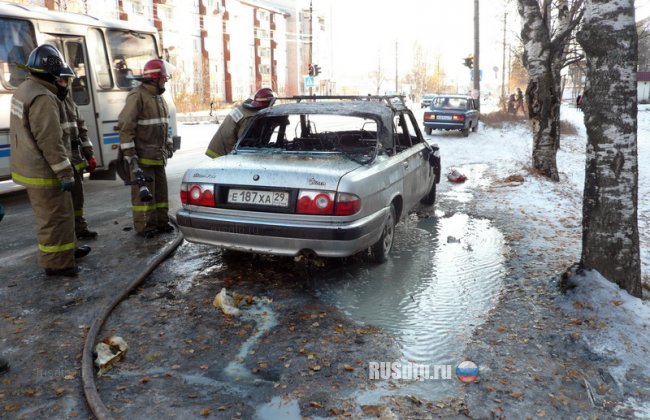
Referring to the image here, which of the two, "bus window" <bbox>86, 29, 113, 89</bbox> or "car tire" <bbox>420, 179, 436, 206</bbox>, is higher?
"bus window" <bbox>86, 29, 113, 89</bbox>

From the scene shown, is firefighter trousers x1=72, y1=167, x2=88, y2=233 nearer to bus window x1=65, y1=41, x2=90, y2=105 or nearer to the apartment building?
bus window x1=65, y1=41, x2=90, y2=105

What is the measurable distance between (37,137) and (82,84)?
4941mm

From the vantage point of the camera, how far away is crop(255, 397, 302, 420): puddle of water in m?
2.80

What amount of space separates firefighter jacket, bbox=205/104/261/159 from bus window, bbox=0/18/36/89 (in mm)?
3857

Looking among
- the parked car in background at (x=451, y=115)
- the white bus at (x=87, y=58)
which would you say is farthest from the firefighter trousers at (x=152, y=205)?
the parked car in background at (x=451, y=115)

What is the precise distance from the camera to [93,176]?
8.99 m

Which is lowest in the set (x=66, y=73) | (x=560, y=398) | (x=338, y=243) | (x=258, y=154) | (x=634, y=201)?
(x=560, y=398)

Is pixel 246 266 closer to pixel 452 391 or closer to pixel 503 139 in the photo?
pixel 452 391

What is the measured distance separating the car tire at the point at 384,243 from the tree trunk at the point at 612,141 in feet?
5.54

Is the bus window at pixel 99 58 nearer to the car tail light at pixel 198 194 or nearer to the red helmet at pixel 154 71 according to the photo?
the red helmet at pixel 154 71

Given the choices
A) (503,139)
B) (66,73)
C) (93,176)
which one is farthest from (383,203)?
(503,139)

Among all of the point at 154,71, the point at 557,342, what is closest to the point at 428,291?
the point at 557,342

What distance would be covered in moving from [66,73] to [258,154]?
6.17ft

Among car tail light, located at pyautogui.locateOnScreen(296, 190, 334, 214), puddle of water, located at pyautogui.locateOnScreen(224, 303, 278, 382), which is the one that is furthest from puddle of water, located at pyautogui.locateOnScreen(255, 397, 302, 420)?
car tail light, located at pyautogui.locateOnScreen(296, 190, 334, 214)
